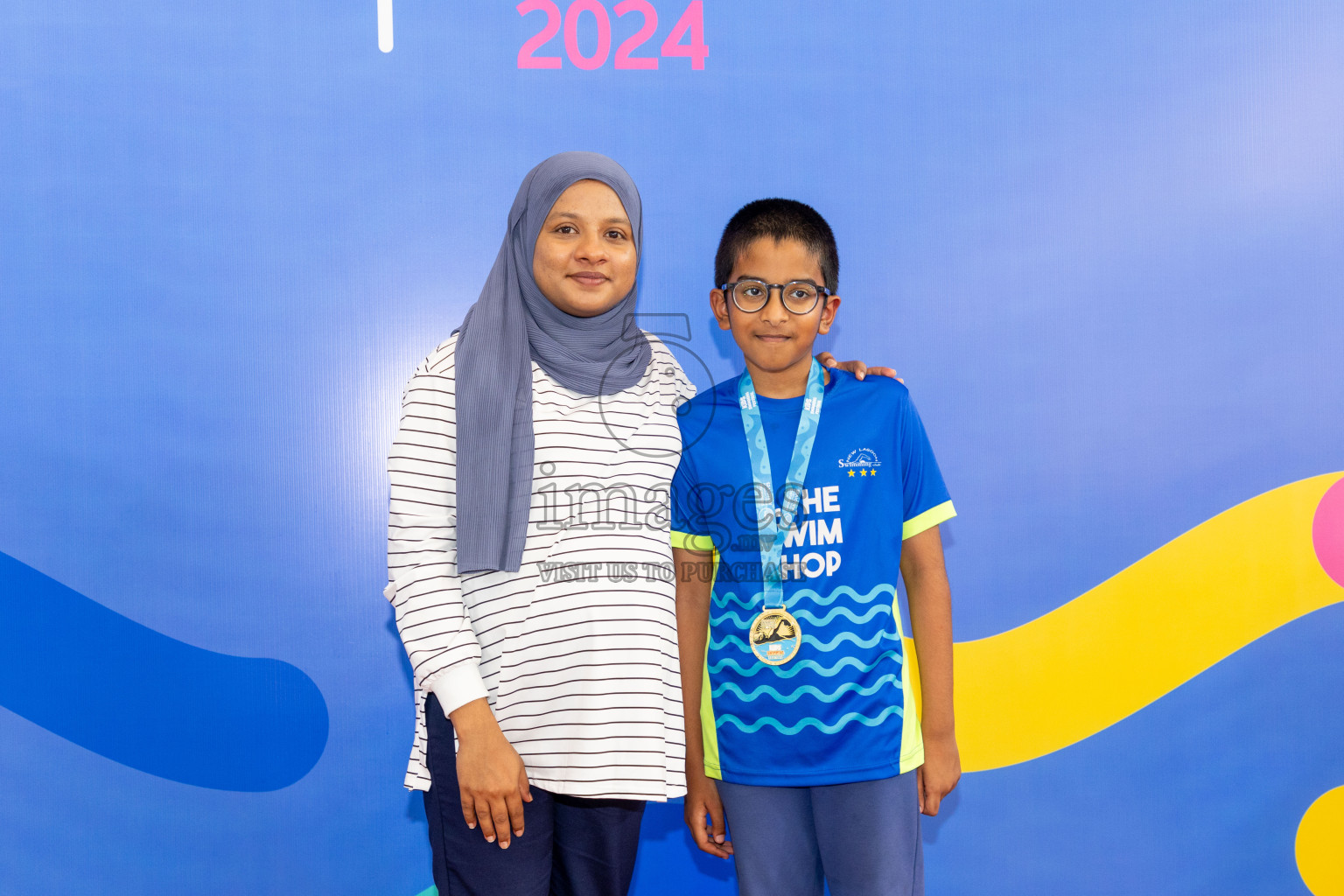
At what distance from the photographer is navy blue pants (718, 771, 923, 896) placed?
142 centimetres

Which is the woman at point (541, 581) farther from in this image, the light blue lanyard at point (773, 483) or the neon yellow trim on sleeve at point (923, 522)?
the neon yellow trim on sleeve at point (923, 522)

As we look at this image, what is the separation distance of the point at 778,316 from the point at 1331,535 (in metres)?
1.65

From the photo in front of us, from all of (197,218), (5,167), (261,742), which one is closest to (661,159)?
(197,218)

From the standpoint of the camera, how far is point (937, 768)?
4.93 ft

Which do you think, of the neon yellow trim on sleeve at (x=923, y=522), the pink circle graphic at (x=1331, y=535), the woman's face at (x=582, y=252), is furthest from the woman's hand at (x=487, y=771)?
the pink circle graphic at (x=1331, y=535)

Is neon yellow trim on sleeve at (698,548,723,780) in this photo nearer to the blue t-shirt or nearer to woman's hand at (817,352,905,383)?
the blue t-shirt

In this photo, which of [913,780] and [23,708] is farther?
[23,708]

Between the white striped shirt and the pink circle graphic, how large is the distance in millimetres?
1762

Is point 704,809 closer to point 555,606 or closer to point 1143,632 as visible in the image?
point 555,606

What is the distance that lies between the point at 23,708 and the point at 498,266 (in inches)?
62.1

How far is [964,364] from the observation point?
214cm

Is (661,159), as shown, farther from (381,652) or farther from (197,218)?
(381,652)

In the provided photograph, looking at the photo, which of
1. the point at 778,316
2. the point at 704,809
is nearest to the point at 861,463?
the point at 778,316

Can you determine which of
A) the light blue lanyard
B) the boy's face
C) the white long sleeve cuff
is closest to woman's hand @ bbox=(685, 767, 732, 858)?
the light blue lanyard
